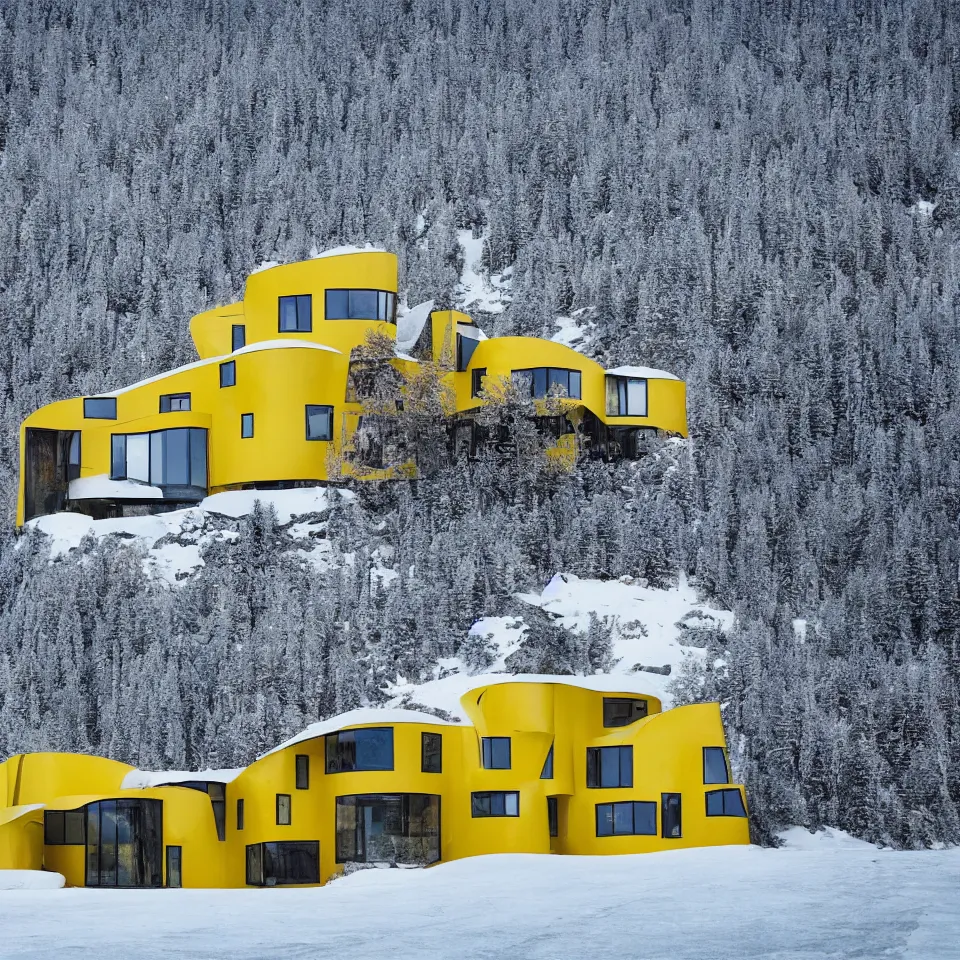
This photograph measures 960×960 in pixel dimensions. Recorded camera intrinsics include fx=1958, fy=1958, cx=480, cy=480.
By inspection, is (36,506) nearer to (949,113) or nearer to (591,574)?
(591,574)

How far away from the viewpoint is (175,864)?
5066 centimetres

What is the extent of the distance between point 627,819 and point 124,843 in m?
13.1

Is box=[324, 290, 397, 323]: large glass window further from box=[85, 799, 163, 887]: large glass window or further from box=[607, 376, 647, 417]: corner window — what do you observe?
box=[85, 799, 163, 887]: large glass window

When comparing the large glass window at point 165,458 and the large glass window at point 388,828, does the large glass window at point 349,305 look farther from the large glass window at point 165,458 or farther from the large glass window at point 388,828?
the large glass window at point 388,828

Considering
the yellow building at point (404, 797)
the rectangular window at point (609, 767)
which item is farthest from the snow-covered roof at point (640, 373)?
the rectangular window at point (609, 767)

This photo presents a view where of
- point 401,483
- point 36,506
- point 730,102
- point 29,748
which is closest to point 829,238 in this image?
point 730,102

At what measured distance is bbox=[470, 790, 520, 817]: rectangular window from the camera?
5103 centimetres

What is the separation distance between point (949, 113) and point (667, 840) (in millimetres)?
57825

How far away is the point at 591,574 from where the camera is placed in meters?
61.5

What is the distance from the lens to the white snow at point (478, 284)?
275 feet

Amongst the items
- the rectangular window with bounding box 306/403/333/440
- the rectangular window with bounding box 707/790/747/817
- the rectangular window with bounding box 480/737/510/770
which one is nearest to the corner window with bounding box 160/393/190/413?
the rectangular window with bounding box 306/403/333/440

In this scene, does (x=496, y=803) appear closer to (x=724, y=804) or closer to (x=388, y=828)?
(x=388, y=828)

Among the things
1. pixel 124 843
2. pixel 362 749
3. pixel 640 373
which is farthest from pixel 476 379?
pixel 124 843

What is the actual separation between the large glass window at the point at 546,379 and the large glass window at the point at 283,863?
2054cm
